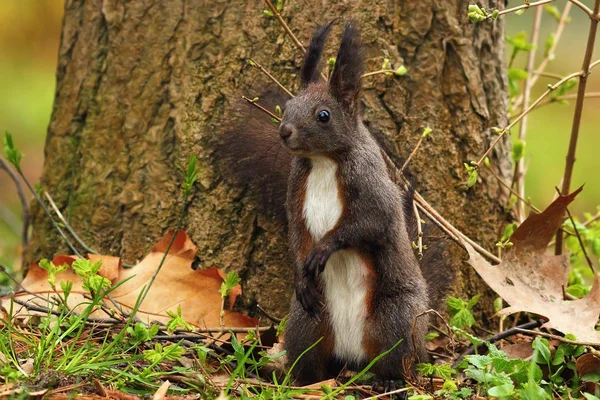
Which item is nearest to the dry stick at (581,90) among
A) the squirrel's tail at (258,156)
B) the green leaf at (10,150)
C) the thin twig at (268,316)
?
the squirrel's tail at (258,156)

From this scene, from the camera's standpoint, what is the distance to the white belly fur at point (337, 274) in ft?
8.38

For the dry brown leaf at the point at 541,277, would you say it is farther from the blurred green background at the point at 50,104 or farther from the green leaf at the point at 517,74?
the blurred green background at the point at 50,104

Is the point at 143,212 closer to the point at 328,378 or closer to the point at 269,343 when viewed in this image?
the point at 269,343

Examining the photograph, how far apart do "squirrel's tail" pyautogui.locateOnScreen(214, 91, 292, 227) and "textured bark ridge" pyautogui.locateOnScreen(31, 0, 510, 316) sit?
0.28ft

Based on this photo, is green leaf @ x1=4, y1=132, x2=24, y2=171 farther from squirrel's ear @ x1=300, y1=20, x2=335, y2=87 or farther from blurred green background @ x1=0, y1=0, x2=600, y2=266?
blurred green background @ x1=0, y1=0, x2=600, y2=266

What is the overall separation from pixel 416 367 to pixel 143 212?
3.95ft

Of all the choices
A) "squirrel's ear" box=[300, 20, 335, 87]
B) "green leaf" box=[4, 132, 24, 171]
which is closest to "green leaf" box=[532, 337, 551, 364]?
"squirrel's ear" box=[300, 20, 335, 87]

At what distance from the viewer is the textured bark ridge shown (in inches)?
117

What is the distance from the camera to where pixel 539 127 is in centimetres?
953

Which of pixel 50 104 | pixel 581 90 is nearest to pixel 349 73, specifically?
pixel 581 90

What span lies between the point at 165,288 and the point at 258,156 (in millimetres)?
543

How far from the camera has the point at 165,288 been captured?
2863 mm

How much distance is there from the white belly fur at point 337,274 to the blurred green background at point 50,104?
9.98ft

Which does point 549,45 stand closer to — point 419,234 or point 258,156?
point 419,234
